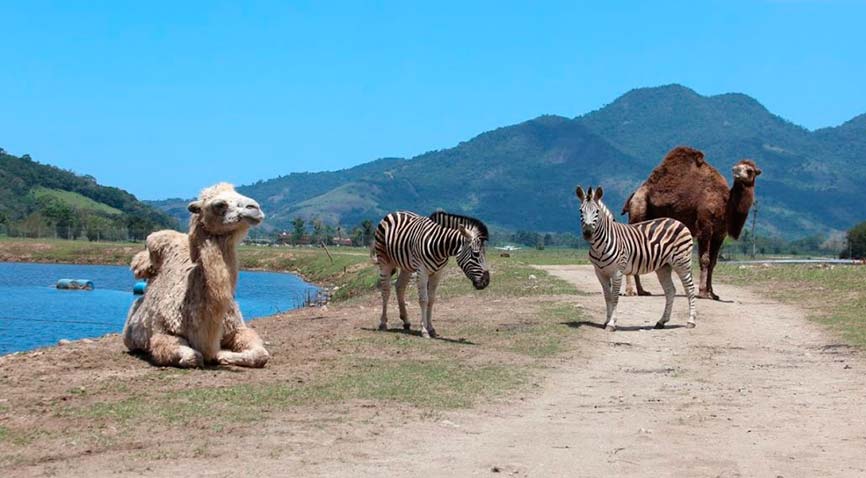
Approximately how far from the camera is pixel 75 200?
150250 mm

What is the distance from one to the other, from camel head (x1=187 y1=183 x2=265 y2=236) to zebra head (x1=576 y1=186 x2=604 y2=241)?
7.04 m

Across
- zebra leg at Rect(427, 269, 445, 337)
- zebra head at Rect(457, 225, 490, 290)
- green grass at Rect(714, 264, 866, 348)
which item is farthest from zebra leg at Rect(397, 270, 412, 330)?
green grass at Rect(714, 264, 866, 348)

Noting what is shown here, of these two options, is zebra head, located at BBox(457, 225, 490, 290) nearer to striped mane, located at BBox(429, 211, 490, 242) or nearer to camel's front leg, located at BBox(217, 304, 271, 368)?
striped mane, located at BBox(429, 211, 490, 242)

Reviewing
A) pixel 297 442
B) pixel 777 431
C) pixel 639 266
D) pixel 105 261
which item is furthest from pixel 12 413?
pixel 105 261

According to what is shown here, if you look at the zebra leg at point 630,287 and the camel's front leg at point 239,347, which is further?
the zebra leg at point 630,287

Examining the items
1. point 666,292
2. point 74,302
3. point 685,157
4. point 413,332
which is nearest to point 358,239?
point 74,302

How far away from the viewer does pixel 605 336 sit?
16.4m

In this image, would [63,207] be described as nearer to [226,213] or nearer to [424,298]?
[424,298]

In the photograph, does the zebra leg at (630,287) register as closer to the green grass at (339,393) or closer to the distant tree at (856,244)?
the green grass at (339,393)

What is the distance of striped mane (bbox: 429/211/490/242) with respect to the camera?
14969mm

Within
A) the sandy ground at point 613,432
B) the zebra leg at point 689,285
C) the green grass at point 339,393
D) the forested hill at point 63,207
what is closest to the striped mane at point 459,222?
the sandy ground at point 613,432

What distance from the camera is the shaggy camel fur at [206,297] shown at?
1118 cm

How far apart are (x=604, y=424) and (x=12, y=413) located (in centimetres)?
518

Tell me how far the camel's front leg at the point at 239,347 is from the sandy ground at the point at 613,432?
264cm
